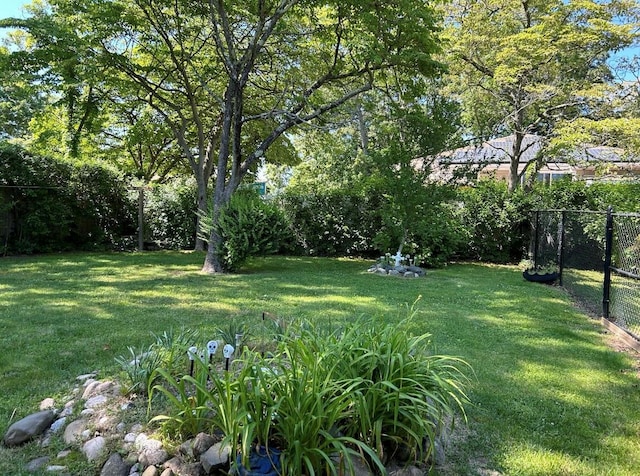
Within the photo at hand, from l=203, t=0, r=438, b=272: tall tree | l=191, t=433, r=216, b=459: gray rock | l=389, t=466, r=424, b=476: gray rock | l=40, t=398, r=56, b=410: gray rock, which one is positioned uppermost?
l=203, t=0, r=438, b=272: tall tree

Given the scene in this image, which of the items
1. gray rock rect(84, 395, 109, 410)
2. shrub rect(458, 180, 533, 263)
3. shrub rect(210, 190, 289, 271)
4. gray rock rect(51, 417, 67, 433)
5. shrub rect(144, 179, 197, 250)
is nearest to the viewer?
gray rock rect(51, 417, 67, 433)

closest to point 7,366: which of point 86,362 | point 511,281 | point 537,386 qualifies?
point 86,362

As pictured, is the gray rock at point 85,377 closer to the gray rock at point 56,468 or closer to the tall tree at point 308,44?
the gray rock at point 56,468

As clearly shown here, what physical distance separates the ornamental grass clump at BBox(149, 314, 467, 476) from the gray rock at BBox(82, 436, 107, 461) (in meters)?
0.30

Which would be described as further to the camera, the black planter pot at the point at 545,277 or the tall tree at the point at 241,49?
the tall tree at the point at 241,49

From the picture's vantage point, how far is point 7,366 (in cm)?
315

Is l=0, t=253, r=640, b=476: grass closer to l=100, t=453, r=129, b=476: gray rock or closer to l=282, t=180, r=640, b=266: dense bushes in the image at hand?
l=100, t=453, r=129, b=476: gray rock

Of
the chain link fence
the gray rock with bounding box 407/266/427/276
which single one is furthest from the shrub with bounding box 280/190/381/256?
the chain link fence

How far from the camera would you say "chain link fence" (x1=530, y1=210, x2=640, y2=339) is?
4.95 m

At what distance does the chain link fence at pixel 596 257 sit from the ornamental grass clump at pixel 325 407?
3313 mm

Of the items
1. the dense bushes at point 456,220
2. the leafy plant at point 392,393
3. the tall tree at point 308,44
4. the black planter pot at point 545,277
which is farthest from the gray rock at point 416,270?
the leafy plant at point 392,393

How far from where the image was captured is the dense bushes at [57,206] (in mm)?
9617

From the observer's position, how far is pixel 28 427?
87.4 inches

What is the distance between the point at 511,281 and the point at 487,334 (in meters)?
3.98
